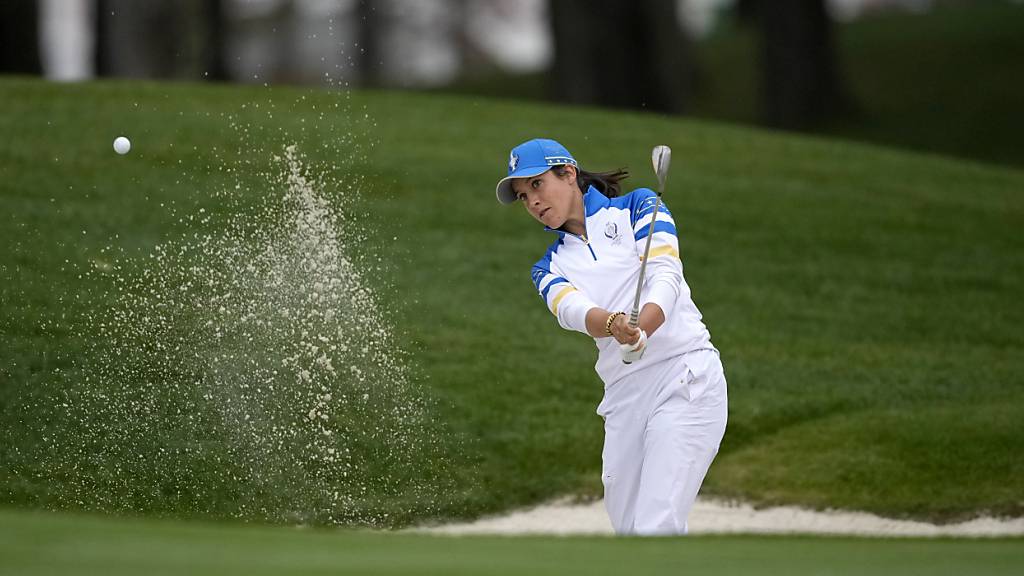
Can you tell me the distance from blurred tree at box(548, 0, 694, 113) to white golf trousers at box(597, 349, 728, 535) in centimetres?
1619

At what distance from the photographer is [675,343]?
580cm

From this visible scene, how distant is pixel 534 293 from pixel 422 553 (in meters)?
8.27

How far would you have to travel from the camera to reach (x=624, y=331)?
5512mm

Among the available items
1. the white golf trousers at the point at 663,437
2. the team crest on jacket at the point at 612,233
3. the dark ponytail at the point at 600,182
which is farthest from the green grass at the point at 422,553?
the dark ponytail at the point at 600,182

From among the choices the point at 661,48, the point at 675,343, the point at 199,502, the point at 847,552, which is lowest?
the point at 199,502

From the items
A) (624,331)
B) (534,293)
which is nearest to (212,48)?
(534,293)

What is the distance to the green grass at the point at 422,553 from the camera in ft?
12.8

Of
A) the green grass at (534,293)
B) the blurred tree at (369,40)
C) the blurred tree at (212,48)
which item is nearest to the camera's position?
the green grass at (534,293)

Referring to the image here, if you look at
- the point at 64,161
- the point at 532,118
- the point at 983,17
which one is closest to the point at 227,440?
the point at 64,161

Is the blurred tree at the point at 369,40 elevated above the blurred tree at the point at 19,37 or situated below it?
above

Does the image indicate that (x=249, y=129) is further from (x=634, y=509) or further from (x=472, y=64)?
(x=472, y=64)

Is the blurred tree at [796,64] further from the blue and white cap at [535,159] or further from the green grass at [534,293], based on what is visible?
the blue and white cap at [535,159]

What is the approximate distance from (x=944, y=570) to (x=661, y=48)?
1894cm

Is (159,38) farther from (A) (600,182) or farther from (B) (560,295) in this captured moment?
(B) (560,295)
